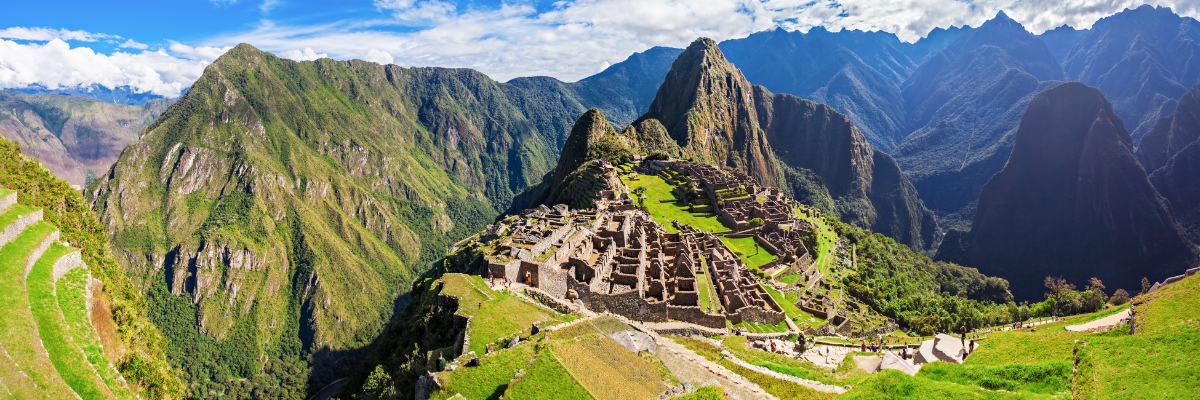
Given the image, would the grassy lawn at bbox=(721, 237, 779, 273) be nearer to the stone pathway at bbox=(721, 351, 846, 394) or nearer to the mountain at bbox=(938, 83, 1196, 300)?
the stone pathway at bbox=(721, 351, 846, 394)

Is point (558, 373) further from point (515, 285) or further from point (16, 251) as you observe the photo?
point (16, 251)

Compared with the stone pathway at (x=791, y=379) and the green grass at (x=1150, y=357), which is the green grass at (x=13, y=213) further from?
the green grass at (x=1150, y=357)

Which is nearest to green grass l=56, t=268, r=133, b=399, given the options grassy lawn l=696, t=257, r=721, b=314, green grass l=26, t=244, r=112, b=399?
green grass l=26, t=244, r=112, b=399

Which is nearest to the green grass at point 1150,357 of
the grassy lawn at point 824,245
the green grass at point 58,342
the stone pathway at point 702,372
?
the stone pathway at point 702,372

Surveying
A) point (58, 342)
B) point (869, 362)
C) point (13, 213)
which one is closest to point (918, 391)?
point (869, 362)

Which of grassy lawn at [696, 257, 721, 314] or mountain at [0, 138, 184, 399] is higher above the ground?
mountain at [0, 138, 184, 399]

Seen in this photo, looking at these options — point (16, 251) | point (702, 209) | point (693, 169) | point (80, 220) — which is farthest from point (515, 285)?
point (693, 169)

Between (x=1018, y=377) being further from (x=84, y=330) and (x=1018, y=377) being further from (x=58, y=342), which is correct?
(x=84, y=330)
